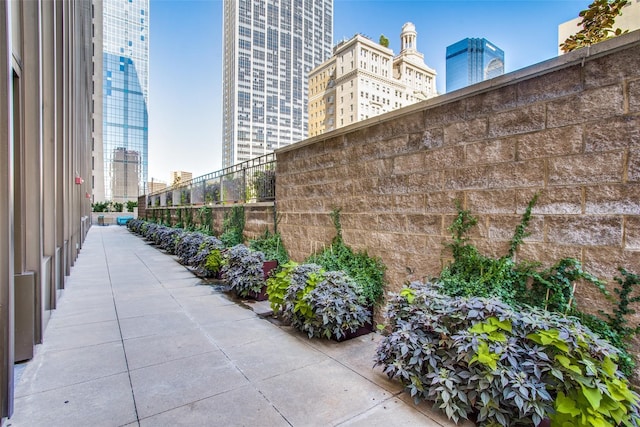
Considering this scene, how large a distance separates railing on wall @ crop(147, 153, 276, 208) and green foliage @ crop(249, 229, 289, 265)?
0.87 meters

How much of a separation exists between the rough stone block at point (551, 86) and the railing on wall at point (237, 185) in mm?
5016

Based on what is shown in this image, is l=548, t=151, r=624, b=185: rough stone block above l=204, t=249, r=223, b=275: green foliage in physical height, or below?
→ above

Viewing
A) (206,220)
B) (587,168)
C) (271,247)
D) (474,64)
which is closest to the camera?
(587,168)

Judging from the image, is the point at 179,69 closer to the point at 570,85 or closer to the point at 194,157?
the point at 570,85

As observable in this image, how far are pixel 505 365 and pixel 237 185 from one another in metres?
7.92

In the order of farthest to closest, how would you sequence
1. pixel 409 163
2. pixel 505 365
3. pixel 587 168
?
pixel 409 163
pixel 587 168
pixel 505 365

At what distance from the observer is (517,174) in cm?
283

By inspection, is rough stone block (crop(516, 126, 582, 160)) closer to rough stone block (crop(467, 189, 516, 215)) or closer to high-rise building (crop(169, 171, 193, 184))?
rough stone block (crop(467, 189, 516, 215))

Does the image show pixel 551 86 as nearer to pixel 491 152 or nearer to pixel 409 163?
pixel 491 152

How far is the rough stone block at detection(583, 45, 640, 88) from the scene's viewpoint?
2240 millimetres

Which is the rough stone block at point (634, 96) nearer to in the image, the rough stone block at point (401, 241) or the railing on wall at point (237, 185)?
the rough stone block at point (401, 241)

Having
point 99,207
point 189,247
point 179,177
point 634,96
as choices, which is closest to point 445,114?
point 634,96

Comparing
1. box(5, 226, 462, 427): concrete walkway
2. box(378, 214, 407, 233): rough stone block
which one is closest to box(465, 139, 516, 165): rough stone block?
box(378, 214, 407, 233): rough stone block

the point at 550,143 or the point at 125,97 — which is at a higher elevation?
the point at 125,97
